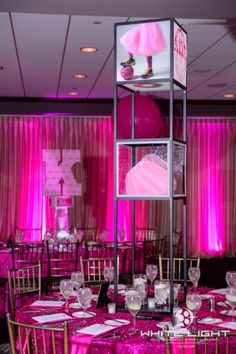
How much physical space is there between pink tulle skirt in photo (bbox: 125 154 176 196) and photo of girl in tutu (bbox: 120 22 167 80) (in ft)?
1.72

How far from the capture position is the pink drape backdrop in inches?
371

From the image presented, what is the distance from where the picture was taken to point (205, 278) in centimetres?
884

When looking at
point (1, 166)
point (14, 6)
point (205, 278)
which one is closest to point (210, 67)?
point (14, 6)

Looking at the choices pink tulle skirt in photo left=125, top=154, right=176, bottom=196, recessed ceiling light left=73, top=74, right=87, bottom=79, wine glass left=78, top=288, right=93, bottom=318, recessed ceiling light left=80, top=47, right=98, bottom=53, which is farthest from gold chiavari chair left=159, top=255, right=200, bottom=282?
recessed ceiling light left=73, top=74, right=87, bottom=79

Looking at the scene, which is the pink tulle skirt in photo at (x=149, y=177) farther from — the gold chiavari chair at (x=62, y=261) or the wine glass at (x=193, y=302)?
the gold chiavari chair at (x=62, y=261)

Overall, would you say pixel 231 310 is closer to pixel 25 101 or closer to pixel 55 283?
pixel 55 283

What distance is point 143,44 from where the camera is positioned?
339 centimetres

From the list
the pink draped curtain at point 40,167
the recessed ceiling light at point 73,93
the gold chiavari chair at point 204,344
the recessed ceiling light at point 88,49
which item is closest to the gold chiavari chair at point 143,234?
the pink draped curtain at point 40,167

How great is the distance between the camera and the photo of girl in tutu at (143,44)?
3377 millimetres

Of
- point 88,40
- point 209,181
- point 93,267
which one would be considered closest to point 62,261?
point 93,267

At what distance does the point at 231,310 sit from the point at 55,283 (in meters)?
3.06

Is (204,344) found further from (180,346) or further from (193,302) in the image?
(193,302)

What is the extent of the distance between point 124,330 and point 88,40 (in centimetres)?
326

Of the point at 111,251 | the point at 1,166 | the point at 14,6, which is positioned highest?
the point at 14,6
